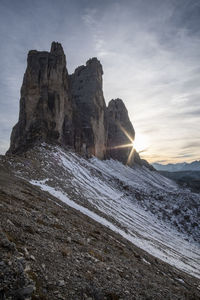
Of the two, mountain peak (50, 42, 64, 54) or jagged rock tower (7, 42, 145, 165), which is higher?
mountain peak (50, 42, 64, 54)

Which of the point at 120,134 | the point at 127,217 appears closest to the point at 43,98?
the point at 127,217

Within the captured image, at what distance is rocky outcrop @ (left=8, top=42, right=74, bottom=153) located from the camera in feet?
205

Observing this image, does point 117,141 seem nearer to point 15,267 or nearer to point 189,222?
point 189,222

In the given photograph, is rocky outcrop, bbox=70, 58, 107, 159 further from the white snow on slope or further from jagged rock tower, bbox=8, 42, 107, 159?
the white snow on slope

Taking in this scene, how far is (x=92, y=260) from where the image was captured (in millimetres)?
8828

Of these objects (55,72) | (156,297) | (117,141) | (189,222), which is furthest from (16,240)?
(117,141)

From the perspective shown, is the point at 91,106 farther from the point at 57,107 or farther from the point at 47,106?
the point at 47,106

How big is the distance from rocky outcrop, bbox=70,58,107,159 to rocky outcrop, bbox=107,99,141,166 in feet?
47.7

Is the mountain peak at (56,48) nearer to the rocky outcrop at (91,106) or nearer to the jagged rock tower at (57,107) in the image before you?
the jagged rock tower at (57,107)

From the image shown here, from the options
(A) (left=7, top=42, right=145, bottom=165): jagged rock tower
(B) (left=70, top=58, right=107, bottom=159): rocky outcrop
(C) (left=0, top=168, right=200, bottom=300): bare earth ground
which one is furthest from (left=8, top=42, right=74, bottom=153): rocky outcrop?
(C) (left=0, top=168, right=200, bottom=300): bare earth ground

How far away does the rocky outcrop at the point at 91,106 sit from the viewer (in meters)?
93.2

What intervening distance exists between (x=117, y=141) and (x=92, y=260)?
390ft

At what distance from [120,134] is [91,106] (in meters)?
39.6

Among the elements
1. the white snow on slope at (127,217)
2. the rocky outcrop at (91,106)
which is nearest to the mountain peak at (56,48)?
the rocky outcrop at (91,106)
